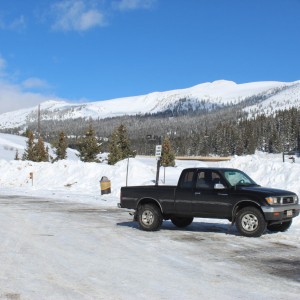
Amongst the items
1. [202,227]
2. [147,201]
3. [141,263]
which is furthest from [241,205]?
[141,263]

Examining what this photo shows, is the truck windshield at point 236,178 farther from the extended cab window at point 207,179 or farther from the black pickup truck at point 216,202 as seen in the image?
the extended cab window at point 207,179

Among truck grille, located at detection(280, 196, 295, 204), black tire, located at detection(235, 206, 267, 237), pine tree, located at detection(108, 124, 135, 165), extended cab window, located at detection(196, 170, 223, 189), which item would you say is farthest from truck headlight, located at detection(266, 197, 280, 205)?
pine tree, located at detection(108, 124, 135, 165)

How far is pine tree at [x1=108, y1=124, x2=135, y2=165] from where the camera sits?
5931 cm

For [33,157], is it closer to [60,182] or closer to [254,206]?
[60,182]

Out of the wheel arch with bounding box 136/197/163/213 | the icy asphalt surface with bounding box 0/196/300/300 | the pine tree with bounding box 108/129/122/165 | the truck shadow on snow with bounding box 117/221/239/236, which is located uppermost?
the pine tree with bounding box 108/129/122/165

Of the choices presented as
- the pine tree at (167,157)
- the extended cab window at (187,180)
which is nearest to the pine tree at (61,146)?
the pine tree at (167,157)

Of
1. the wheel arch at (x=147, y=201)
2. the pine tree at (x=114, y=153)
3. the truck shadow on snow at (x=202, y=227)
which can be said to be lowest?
the truck shadow on snow at (x=202, y=227)

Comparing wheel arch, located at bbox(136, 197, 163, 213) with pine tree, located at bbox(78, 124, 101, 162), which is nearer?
wheel arch, located at bbox(136, 197, 163, 213)

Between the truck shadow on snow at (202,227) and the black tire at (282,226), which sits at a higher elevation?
the black tire at (282,226)

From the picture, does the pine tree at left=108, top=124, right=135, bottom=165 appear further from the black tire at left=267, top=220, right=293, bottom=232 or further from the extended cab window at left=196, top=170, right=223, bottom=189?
the black tire at left=267, top=220, right=293, bottom=232

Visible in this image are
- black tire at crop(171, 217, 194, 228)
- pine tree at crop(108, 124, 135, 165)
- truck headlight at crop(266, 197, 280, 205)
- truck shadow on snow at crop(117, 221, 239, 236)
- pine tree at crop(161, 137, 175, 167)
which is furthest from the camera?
pine tree at crop(161, 137, 175, 167)

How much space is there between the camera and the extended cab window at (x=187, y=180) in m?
13.1

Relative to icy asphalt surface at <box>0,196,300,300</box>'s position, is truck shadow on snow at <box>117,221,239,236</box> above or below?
above

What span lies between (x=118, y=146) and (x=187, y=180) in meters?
48.5
